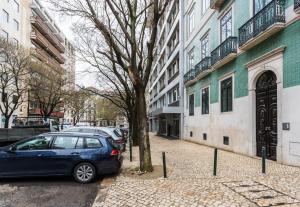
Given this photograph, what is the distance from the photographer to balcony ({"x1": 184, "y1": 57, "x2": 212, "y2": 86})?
70.5ft

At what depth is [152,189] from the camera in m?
8.16

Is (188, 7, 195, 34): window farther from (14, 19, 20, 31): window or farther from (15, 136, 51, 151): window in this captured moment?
(14, 19, 20, 31): window

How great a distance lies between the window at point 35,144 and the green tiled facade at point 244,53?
8550 mm

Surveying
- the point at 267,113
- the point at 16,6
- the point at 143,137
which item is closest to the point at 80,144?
the point at 143,137

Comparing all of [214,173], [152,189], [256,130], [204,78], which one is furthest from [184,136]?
[152,189]

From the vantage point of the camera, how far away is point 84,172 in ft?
30.6

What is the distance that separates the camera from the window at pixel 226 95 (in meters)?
18.1

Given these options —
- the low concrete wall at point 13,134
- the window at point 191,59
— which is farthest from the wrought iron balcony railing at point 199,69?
the low concrete wall at point 13,134

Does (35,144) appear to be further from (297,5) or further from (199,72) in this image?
(199,72)

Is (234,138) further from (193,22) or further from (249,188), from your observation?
(193,22)

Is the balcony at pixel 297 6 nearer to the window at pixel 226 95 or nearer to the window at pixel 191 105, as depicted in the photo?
the window at pixel 226 95

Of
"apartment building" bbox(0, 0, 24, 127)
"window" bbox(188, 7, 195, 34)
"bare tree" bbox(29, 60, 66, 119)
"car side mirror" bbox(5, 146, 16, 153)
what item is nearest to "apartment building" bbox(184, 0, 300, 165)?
"window" bbox(188, 7, 195, 34)

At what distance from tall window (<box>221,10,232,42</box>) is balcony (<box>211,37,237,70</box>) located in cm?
79

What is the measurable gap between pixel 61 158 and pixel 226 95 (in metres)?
11.8
